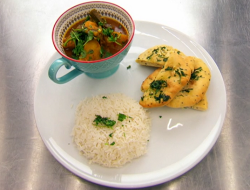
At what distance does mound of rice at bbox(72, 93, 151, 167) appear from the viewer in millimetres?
1465

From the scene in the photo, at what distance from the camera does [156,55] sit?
1.82m

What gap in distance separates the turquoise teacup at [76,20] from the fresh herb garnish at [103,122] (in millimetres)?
370

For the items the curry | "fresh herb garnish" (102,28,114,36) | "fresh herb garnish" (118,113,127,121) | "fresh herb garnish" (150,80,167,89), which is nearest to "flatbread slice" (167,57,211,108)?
"fresh herb garnish" (150,80,167,89)

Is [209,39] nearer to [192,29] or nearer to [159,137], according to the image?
[192,29]

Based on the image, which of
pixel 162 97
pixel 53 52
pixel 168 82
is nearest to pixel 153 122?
pixel 162 97

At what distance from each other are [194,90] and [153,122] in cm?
39

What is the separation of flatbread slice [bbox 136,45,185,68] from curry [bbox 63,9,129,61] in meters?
0.29

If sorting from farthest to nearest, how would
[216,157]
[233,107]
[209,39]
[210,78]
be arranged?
1. [209,39]
2. [233,107]
3. [216,157]
4. [210,78]


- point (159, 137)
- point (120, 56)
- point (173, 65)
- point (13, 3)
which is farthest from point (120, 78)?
point (13, 3)

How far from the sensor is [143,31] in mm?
2088

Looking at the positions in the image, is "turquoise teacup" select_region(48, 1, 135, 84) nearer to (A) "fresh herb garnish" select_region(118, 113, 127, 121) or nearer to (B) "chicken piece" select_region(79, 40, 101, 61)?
(B) "chicken piece" select_region(79, 40, 101, 61)

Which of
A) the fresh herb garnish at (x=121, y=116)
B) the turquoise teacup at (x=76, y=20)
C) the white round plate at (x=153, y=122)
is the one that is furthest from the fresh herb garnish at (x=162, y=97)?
the turquoise teacup at (x=76, y=20)

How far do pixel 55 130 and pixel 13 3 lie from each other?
241cm

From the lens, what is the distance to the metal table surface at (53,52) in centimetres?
173
